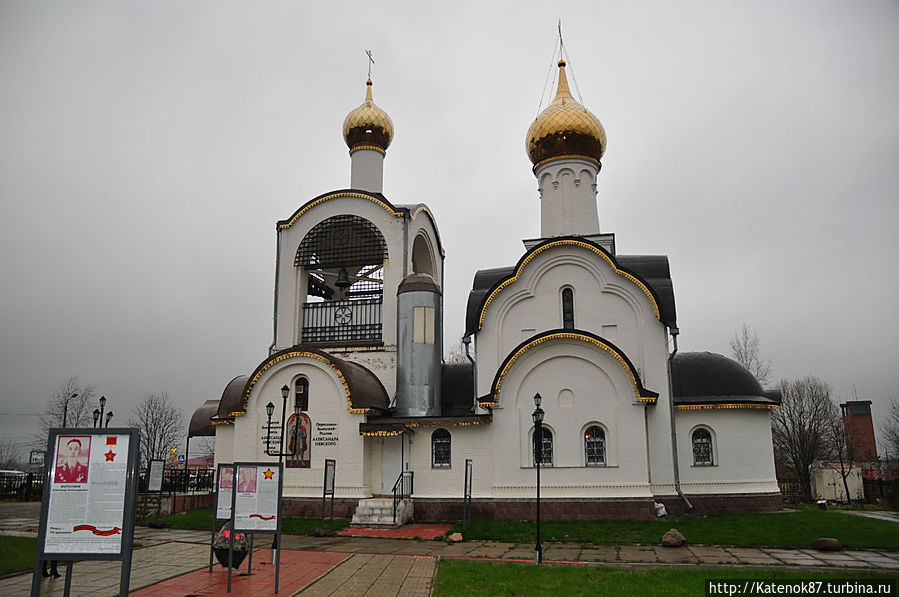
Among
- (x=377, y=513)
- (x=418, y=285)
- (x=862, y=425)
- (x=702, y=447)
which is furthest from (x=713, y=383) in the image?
(x=862, y=425)

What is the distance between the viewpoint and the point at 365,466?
1875cm

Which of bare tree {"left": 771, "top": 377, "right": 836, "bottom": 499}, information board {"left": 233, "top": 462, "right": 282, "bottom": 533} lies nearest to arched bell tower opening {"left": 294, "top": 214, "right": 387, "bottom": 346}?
information board {"left": 233, "top": 462, "right": 282, "bottom": 533}

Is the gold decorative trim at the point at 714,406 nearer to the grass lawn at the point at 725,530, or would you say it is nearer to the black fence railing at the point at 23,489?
the grass lawn at the point at 725,530

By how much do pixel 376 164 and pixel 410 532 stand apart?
1326cm

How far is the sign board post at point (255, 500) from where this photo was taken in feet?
35.0

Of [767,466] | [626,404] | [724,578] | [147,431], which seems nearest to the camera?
[724,578]

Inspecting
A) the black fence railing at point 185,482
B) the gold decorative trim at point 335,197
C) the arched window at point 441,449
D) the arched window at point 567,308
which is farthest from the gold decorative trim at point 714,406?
the black fence railing at point 185,482

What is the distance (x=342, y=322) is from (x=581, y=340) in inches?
323

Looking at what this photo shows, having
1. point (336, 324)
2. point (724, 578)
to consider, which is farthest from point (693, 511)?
point (336, 324)

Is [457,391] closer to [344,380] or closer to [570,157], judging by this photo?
[344,380]

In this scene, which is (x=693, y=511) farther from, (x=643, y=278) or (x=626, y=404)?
(x=643, y=278)

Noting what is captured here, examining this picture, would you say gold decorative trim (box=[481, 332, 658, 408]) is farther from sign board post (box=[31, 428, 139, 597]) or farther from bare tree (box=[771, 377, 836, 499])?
bare tree (box=[771, 377, 836, 499])

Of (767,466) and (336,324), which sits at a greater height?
(336,324)

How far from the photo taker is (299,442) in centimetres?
1919
